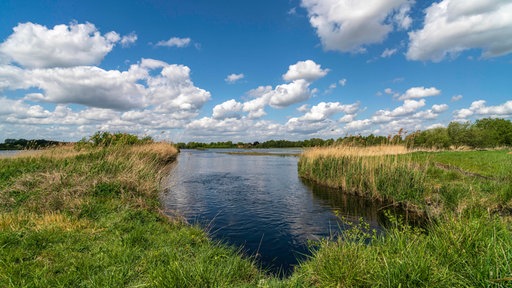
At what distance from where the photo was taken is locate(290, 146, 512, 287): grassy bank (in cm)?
329

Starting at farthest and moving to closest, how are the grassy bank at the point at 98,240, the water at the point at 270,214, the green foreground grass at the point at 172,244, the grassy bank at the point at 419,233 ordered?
the water at the point at 270,214
the grassy bank at the point at 98,240
the green foreground grass at the point at 172,244
the grassy bank at the point at 419,233

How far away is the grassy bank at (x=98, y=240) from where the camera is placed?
4.00 metres

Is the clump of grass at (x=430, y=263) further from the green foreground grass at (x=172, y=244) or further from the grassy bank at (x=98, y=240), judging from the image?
the grassy bank at (x=98, y=240)

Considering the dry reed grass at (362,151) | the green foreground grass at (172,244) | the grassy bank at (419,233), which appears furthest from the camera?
the dry reed grass at (362,151)

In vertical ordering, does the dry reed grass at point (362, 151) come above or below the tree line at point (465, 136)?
below

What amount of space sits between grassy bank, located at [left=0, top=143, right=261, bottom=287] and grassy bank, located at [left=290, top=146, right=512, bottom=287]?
65.8 inches

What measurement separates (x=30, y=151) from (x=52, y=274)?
1553 cm

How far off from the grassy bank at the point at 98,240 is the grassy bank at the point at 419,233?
65.8 inches

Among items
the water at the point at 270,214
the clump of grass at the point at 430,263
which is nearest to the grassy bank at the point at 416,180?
the water at the point at 270,214

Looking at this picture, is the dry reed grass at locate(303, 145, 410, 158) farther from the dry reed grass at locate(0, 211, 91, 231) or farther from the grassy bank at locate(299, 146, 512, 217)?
the dry reed grass at locate(0, 211, 91, 231)

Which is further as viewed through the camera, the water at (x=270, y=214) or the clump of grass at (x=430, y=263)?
the water at (x=270, y=214)

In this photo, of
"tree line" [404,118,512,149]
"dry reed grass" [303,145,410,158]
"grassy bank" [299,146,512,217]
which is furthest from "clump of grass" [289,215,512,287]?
"tree line" [404,118,512,149]

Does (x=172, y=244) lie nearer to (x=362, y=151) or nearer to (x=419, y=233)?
(x=419, y=233)

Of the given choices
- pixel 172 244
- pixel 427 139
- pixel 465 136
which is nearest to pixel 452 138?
pixel 465 136
